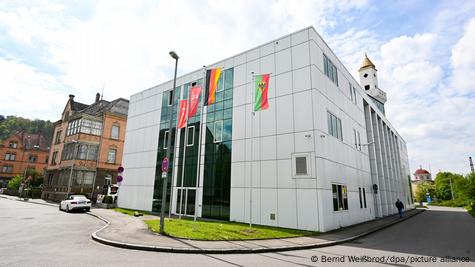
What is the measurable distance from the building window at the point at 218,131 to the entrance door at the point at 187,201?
4921 millimetres

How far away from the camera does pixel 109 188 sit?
33.3 metres

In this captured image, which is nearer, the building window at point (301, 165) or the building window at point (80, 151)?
the building window at point (301, 165)

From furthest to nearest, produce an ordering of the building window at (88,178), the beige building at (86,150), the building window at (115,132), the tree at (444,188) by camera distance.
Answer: the tree at (444,188) → the building window at (115,132) → the building window at (88,178) → the beige building at (86,150)

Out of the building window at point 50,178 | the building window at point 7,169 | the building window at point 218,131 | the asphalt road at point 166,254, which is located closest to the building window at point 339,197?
the asphalt road at point 166,254

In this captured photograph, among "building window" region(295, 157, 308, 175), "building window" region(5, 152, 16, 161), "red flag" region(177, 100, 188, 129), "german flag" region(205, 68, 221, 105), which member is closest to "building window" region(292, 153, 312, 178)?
"building window" region(295, 157, 308, 175)

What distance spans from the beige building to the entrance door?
759 inches

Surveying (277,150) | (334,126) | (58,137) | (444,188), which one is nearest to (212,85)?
(277,150)

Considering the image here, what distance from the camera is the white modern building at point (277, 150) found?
612 inches

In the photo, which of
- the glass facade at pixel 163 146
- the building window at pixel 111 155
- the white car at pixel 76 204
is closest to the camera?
the white car at pixel 76 204

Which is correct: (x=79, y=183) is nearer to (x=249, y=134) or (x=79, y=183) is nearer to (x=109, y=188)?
(x=109, y=188)

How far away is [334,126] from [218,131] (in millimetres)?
9534

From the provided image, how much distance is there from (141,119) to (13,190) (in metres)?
46.6

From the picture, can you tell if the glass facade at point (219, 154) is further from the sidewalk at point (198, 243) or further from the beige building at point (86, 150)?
the beige building at point (86, 150)

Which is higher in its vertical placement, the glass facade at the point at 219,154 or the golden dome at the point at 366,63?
the golden dome at the point at 366,63
